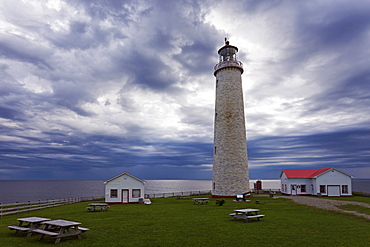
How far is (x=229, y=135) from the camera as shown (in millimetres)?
32438

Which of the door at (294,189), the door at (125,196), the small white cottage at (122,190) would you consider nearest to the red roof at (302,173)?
the door at (294,189)

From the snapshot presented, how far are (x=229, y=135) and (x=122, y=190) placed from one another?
15.4m

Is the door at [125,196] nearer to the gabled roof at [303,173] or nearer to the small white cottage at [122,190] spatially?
the small white cottage at [122,190]

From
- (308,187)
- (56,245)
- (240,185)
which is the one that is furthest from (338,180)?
(56,245)

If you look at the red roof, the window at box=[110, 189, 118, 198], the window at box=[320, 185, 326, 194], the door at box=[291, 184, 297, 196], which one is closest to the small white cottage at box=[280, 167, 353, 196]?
the window at box=[320, 185, 326, 194]

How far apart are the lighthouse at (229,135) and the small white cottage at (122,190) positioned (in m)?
10.6

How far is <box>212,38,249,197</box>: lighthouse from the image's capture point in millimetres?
31922

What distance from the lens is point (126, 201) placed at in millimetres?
29766

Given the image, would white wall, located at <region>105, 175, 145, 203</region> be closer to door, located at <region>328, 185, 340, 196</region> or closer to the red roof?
the red roof

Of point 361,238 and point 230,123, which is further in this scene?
point 230,123

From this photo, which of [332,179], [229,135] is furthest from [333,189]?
[229,135]

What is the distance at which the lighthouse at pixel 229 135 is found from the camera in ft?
105

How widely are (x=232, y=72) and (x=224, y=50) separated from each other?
4185 millimetres

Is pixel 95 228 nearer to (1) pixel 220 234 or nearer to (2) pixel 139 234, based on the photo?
(2) pixel 139 234
